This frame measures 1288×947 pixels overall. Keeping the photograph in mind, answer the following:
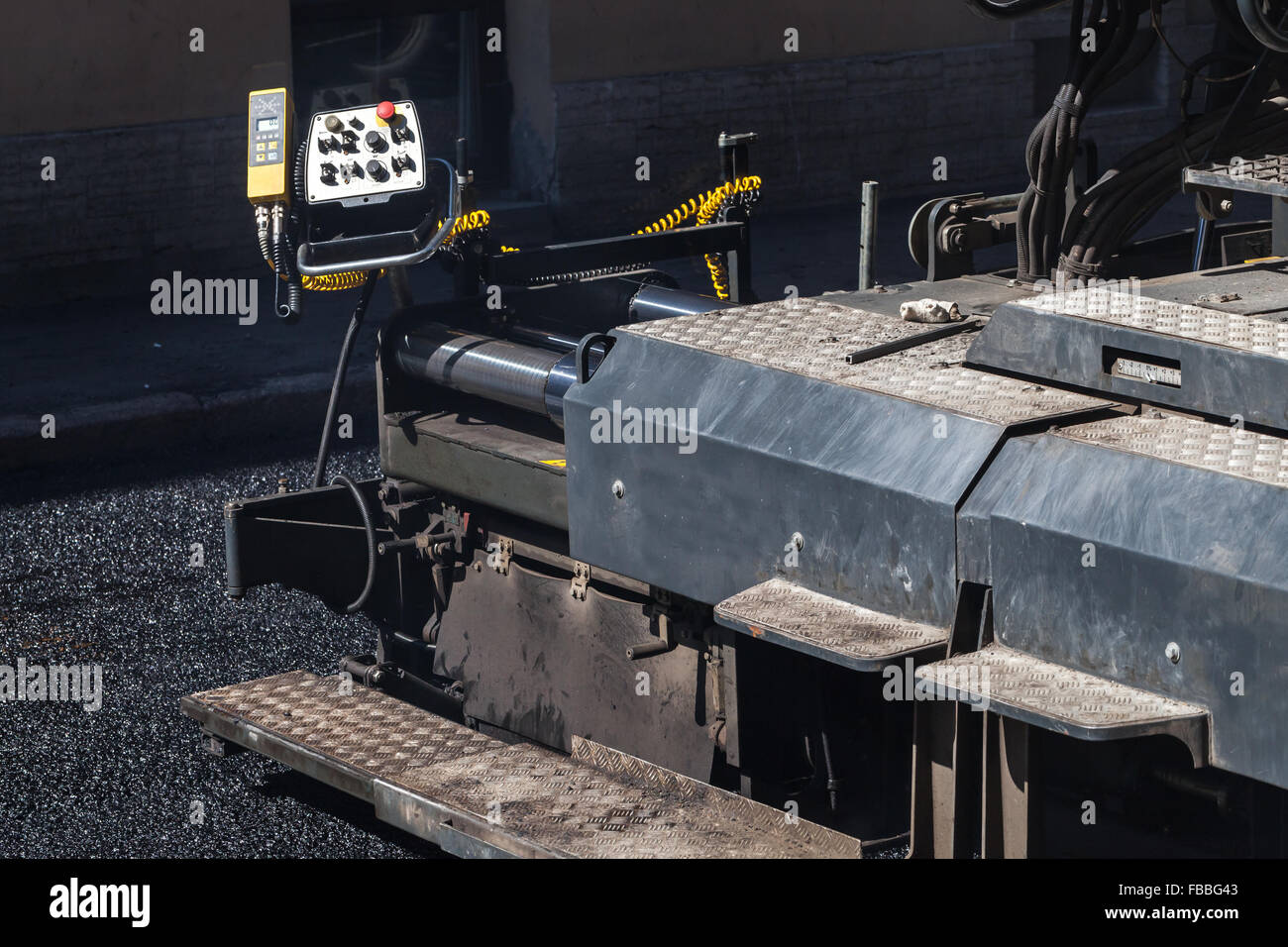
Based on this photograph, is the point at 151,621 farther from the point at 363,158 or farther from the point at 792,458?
the point at 792,458

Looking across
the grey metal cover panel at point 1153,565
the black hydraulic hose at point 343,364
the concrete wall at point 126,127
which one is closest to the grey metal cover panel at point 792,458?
the grey metal cover panel at point 1153,565

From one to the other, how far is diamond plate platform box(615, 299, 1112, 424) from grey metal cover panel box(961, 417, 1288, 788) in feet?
0.54

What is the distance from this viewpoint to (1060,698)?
3045 millimetres

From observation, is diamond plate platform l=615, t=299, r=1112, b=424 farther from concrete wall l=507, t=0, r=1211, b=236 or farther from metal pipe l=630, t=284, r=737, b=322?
concrete wall l=507, t=0, r=1211, b=236

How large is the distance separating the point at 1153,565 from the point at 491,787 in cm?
Result: 168

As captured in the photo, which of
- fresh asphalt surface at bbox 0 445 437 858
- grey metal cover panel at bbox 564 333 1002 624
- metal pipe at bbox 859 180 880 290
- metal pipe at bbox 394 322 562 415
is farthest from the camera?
fresh asphalt surface at bbox 0 445 437 858

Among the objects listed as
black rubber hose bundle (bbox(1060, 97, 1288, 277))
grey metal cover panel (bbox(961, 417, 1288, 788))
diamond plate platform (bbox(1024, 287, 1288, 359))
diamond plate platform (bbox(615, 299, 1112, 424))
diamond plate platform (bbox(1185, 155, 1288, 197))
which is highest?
diamond plate platform (bbox(1185, 155, 1288, 197))

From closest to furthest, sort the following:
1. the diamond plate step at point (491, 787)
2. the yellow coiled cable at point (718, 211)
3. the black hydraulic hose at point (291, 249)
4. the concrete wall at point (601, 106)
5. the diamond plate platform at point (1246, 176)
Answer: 1. the diamond plate platform at point (1246, 176)
2. the diamond plate step at point (491, 787)
3. the black hydraulic hose at point (291, 249)
4. the yellow coiled cable at point (718, 211)
5. the concrete wall at point (601, 106)

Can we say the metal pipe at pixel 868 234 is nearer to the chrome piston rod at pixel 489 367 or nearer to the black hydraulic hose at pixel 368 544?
the chrome piston rod at pixel 489 367

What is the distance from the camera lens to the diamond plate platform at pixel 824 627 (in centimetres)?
324

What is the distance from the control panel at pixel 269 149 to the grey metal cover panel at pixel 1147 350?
217cm

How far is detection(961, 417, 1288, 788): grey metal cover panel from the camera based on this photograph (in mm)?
2871

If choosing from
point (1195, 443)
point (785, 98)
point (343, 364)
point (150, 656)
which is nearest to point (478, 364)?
point (343, 364)

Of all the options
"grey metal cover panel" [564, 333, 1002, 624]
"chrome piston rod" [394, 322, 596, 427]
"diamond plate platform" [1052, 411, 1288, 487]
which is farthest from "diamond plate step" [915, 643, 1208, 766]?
"chrome piston rod" [394, 322, 596, 427]
